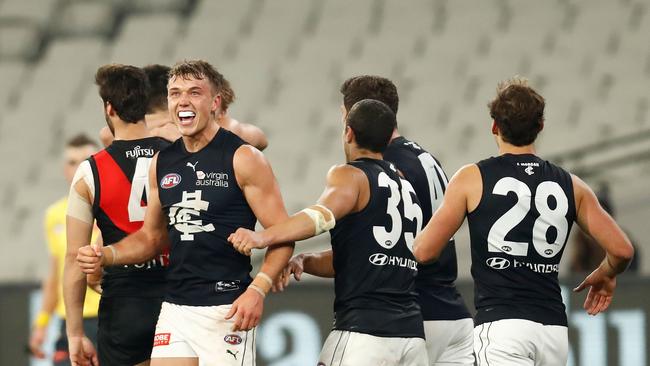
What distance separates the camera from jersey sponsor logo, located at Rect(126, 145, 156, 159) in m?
5.58

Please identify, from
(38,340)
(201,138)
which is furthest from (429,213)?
(38,340)

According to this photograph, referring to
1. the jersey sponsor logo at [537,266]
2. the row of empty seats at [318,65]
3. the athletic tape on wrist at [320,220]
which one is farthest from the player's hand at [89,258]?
the row of empty seats at [318,65]

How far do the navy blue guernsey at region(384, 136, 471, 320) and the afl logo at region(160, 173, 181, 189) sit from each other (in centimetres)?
110

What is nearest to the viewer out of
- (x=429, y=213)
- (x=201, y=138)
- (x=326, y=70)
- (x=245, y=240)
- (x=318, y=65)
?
(x=245, y=240)

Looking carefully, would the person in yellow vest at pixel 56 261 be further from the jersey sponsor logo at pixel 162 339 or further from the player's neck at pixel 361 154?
the player's neck at pixel 361 154

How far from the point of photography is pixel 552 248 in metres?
5.15

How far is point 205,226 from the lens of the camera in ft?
16.7

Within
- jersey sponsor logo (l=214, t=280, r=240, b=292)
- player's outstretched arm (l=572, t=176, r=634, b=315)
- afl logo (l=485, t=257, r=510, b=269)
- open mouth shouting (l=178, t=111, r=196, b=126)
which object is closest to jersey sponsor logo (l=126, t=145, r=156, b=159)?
open mouth shouting (l=178, t=111, r=196, b=126)

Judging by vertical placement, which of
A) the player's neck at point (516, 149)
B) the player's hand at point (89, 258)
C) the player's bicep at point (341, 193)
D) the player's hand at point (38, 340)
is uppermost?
the player's neck at point (516, 149)

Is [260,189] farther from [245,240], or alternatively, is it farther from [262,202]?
[245,240]

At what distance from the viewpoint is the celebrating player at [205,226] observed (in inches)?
200

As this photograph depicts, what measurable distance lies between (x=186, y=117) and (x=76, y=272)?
917mm

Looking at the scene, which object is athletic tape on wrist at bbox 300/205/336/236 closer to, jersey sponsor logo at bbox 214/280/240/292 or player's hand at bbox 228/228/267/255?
player's hand at bbox 228/228/267/255

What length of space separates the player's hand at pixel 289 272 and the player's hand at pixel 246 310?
200 mm
